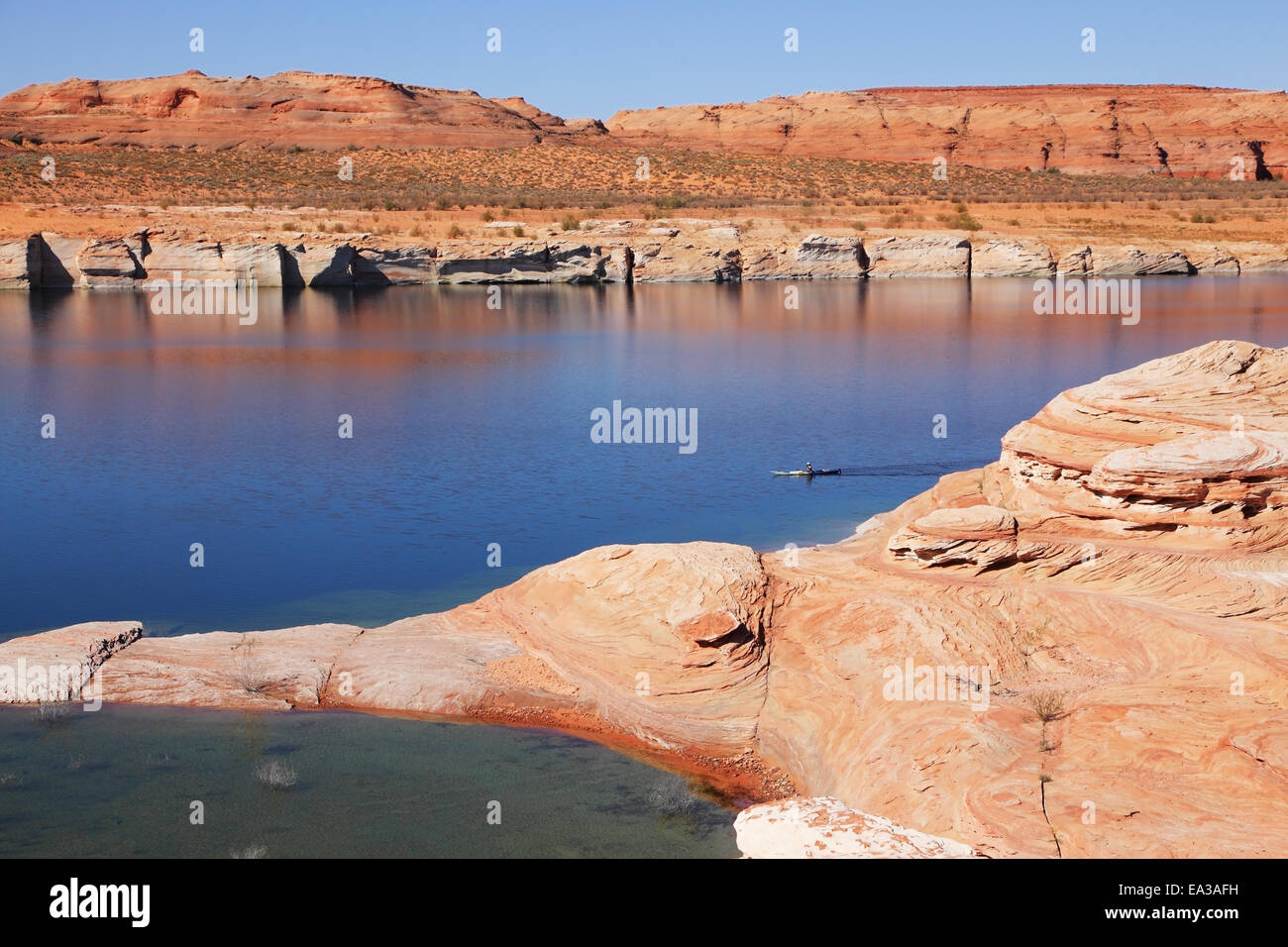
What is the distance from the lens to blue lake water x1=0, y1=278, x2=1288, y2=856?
8445 millimetres

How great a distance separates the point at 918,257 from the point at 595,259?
12239 millimetres

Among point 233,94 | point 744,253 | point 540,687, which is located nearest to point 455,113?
point 233,94

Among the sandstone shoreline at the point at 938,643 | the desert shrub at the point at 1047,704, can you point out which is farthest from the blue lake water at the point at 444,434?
the desert shrub at the point at 1047,704

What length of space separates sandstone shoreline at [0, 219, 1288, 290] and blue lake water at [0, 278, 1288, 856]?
7.35 metres

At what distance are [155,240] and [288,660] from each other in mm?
36721

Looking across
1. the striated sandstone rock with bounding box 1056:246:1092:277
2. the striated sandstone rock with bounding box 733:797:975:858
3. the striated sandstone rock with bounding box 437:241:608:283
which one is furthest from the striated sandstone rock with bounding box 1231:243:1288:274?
the striated sandstone rock with bounding box 733:797:975:858

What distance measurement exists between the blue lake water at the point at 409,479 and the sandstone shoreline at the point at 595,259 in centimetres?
735

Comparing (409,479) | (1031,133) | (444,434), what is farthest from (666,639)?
(1031,133)

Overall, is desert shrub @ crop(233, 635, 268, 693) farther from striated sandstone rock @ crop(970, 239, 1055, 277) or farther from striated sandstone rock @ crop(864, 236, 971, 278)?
striated sandstone rock @ crop(970, 239, 1055, 277)

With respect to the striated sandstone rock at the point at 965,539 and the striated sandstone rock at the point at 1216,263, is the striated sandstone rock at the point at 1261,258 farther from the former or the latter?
the striated sandstone rock at the point at 965,539

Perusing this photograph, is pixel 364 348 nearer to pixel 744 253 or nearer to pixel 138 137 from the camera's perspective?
pixel 744 253

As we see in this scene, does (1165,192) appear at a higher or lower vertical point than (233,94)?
lower

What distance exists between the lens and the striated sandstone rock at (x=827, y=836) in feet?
19.9

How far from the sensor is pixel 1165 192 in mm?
66188
